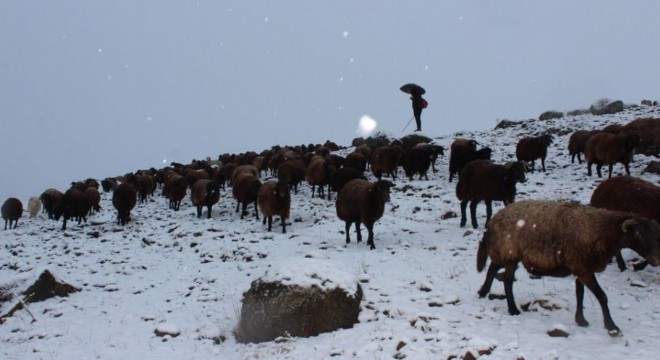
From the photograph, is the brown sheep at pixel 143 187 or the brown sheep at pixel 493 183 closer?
the brown sheep at pixel 493 183

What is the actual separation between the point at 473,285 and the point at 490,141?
75.6 ft

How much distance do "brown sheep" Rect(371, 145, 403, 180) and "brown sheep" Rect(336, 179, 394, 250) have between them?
9003 mm

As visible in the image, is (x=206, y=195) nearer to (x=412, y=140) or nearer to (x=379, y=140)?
(x=412, y=140)

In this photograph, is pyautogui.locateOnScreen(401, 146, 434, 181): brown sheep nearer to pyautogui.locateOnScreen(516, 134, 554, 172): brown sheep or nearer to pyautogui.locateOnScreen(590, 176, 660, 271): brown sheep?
pyautogui.locateOnScreen(516, 134, 554, 172): brown sheep

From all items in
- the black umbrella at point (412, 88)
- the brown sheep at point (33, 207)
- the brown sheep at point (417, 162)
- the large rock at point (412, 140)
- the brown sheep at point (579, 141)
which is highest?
the black umbrella at point (412, 88)

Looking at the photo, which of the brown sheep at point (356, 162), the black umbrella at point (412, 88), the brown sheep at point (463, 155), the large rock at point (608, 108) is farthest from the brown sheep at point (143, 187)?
the large rock at point (608, 108)

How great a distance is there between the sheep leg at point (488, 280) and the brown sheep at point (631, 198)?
2672 millimetres

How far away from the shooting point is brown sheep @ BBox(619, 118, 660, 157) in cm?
1942

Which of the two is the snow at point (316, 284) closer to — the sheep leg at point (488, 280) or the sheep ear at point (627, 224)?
the sheep leg at point (488, 280)

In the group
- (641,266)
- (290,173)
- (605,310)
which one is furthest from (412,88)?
(605,310)

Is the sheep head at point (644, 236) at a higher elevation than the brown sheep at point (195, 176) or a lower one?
lower

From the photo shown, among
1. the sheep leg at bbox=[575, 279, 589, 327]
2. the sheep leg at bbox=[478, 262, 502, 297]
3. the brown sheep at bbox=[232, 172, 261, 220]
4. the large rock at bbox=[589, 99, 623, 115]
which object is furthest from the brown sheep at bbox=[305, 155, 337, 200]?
the large rock at bbox=[589, 99, 623, 115]

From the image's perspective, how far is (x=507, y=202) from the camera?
13.2 meters

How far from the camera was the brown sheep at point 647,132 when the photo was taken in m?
19.4
